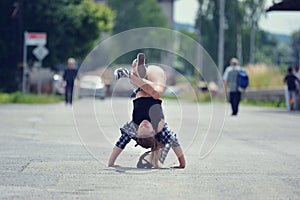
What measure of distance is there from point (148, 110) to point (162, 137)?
39 cm

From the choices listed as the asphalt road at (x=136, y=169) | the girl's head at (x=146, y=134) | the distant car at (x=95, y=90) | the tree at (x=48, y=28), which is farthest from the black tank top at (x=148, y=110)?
the tree at (x=48, y=28)

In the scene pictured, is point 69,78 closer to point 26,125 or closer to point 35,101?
point 35,101

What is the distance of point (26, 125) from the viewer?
2119 centimetres

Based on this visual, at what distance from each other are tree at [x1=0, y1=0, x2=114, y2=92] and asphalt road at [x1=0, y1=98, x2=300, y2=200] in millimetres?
28172

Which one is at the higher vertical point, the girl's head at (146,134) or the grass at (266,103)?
the girl's head at (146,134)

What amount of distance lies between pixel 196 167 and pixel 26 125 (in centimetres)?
1004

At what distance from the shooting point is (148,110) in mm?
11148

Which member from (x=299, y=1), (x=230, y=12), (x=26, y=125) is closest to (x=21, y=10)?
(x=299, y=1)

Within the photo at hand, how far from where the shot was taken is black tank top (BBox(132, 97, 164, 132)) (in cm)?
1115

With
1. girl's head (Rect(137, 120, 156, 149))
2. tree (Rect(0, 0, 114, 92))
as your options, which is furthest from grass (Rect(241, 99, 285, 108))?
girl's head (Rect(137, 120, 156, 149))

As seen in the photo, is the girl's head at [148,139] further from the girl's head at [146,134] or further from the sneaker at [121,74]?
the sneaker at [121,74]

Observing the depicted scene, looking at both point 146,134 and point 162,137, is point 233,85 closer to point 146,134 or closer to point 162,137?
point 162,137

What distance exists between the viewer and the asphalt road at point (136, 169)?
914cm

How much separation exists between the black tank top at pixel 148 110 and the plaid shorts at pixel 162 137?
0.15 metres
